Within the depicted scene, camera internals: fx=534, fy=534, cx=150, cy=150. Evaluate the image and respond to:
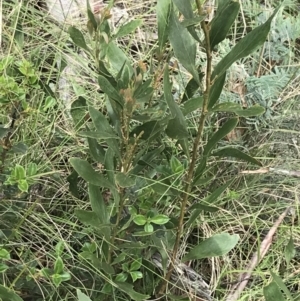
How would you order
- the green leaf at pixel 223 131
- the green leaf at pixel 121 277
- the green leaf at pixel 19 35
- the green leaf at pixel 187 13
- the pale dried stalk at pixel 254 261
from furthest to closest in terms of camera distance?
the green leaf at pixel 19 35 → the pale dried stalk at pixel 254 261 → the green leaf at pixel 121 277 → the green leaf at pixel 223 131 → the green leaf at pixel 187 13

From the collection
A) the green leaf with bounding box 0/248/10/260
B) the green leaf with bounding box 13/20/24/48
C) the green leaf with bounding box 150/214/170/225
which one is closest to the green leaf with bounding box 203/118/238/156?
the green leaf with bounding box 150/214/170/225

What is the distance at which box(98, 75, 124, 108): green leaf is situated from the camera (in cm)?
76

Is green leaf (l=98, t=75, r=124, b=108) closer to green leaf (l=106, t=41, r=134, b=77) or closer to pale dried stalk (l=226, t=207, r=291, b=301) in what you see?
green leaf (l=106, t=41, r=134, b=77)

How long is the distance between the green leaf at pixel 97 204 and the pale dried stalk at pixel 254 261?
34cm

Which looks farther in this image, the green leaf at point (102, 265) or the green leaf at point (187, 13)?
the green leaf at point (102, 265)

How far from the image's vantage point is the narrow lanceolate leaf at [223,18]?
734 millimetres

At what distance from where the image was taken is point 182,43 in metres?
0.76

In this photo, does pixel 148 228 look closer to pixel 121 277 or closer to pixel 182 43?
pixel 121 277

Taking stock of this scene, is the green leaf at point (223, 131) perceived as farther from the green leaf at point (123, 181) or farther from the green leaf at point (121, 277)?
the green leaf at point (121, 277)

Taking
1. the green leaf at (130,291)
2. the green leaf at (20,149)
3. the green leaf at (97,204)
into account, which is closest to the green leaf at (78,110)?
the green leaf at (20,149)

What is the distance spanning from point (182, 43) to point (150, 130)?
15 centimetres

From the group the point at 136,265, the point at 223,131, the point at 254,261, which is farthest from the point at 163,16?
the point at 254,261

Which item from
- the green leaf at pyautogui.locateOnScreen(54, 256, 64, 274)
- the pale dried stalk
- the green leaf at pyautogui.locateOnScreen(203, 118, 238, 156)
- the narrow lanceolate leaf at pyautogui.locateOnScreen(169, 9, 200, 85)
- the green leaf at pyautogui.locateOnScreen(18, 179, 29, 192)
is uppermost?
the narrow lanceolate leaf at pyautogui.locateOnScreen(169, 9, 200, 85)

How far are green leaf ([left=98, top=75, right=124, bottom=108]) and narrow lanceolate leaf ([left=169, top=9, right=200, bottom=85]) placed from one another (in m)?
0.10
